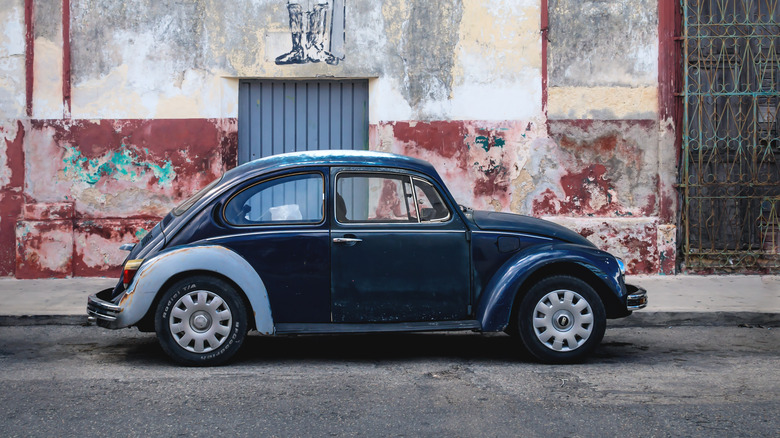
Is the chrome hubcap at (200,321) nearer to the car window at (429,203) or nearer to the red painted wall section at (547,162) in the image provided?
the car window at (429,203)

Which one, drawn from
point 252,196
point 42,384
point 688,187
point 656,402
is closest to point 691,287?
point 688,187

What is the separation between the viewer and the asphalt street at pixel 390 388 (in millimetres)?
4633

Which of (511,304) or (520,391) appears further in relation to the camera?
(511,304)

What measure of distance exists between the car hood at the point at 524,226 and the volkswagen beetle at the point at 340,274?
0.03 metres

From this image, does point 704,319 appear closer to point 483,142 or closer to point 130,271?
point 483,142

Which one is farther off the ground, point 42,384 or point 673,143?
point 673,143

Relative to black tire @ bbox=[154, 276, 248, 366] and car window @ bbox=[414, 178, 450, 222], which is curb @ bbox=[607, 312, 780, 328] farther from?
black tire @ bbox=[154, 276, 248, 366]

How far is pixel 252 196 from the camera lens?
6.33m

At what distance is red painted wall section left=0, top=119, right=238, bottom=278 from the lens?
10695mm

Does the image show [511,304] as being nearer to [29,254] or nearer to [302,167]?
[302,167]

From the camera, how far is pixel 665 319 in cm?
812

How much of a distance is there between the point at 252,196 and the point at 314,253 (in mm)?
649

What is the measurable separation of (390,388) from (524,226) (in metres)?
1.75

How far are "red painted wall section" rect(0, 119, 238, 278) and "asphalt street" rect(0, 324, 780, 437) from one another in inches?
132
